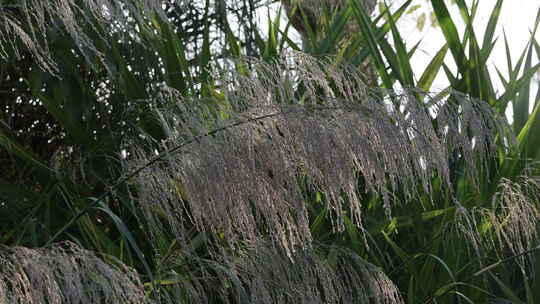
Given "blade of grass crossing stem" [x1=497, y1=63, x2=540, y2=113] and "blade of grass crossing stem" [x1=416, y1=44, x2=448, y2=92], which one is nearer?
"blade of grass crossing stem" [x1=497, y1=63, x2=540, y2=113]

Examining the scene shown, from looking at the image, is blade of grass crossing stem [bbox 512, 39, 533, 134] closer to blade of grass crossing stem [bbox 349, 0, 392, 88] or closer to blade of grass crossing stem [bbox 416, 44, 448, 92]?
blade of grass crossing stem [bbox 416, 44, 448, 92]

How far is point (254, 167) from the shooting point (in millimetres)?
1838

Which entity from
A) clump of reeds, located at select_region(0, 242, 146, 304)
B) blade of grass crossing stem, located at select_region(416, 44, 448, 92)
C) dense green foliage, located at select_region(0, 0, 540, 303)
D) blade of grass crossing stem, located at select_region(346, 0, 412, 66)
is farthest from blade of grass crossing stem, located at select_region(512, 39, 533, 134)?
clump of reeds, located at select_region(0, 242, 146, 304)

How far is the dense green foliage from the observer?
1.84 m

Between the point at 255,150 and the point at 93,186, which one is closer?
the point at 255,150

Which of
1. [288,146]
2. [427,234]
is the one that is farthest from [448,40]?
[288,146]

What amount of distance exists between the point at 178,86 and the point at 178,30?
2.35 ft

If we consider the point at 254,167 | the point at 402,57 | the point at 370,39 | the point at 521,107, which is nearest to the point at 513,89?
the point at 521,107

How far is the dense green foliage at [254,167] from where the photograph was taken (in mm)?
1841

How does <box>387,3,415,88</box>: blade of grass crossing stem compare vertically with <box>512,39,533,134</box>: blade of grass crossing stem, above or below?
above

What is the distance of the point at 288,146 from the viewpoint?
1.88 meters

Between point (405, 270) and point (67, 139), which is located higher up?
point (67, 139)

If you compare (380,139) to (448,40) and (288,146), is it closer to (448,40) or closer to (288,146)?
(288,146)

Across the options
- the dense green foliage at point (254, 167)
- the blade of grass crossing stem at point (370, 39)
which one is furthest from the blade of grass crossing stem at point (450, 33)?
the blade of grass crossing stem at point (370, 39)
